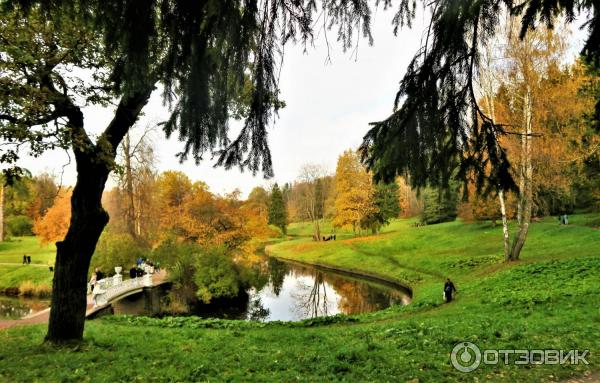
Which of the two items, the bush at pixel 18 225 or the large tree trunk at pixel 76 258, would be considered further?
the bush at pixel 18 225

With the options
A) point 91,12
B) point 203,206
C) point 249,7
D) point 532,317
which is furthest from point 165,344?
point 203,206

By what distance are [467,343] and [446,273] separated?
19798 mm

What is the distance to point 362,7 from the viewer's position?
Result: 4145mm

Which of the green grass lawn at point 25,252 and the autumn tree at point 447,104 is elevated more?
the autumn tree at point 447,104

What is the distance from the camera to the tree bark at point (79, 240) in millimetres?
8625

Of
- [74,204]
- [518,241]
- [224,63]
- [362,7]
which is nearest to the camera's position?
[224,63]

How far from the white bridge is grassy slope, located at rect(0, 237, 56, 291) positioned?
8.43 m

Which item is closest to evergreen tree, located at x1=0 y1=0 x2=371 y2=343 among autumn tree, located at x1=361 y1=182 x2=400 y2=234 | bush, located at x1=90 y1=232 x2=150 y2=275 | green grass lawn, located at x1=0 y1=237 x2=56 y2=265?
bush, located at x1=90 y1=232 x2=150 y2=275

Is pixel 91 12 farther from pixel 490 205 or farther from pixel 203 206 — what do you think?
pixel 490 205

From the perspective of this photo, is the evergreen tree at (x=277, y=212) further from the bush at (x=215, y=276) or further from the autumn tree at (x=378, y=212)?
the bush at (x=215, y=276)

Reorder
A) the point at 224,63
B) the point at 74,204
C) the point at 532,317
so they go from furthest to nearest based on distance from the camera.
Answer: the point at 532,317 < the point at 74,204 < the point at 224,63

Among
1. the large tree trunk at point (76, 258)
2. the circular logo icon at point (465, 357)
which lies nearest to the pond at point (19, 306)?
the large tree trunk at point (76, 258)

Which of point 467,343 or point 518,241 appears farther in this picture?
point 518,241

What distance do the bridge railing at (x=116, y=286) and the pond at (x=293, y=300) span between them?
575 millimetres
